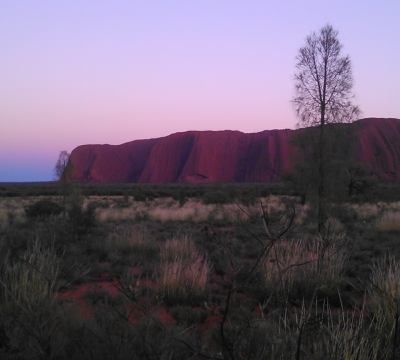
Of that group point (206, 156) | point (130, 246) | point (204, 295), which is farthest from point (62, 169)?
point (206, 156)

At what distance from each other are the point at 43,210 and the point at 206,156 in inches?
2622

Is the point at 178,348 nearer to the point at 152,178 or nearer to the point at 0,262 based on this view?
the point at 0,262

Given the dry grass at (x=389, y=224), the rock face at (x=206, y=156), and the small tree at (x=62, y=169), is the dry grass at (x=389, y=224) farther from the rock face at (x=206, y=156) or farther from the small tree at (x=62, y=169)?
the rock face at (x=206, y=156)

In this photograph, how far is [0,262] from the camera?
15.6 ft

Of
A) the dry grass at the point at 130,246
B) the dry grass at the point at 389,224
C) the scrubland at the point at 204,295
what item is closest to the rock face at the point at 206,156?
the dry grass at the point at 389,224

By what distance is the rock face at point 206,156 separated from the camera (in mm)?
67762

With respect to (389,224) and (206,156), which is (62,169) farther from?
(206,156)

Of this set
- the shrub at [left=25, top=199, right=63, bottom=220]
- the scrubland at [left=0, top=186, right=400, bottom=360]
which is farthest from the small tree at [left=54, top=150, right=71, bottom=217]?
the shrub at [left=25, top=199, right=63, bottom=220]

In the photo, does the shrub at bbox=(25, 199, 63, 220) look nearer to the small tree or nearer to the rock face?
the small tree

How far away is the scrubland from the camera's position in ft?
6.42

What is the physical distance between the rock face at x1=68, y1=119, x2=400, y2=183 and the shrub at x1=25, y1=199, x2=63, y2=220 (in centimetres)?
5602

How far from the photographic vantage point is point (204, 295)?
247 centimetres

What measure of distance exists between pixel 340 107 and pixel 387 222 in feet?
16.1

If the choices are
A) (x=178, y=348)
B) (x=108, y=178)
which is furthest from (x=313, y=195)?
(x=108, y=178)
